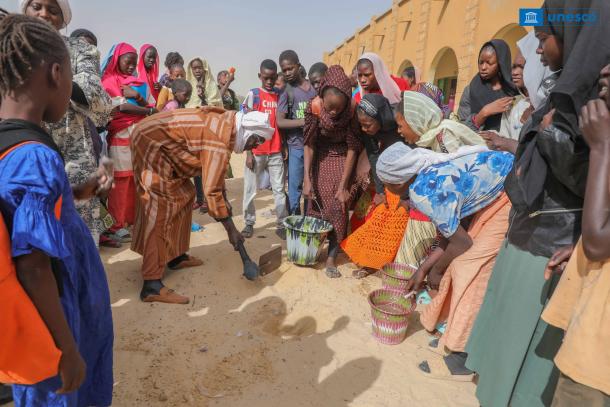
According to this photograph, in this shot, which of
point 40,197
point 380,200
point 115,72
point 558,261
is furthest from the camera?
point 115,72

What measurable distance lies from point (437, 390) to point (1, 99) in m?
2.62

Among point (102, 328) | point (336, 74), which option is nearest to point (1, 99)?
point (102, 328)

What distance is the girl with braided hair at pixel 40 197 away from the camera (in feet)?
3.51

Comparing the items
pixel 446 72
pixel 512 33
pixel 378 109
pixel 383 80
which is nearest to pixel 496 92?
pixel 383 80

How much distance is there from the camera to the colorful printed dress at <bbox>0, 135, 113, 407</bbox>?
1063mm

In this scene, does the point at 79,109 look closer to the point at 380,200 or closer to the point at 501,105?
the point at 380,200

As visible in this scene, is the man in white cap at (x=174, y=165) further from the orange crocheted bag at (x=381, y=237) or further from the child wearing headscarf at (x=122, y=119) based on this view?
the orange crocheted bag at (x=381, y=237)

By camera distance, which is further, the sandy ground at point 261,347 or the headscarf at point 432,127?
the headscarf at point 432,127

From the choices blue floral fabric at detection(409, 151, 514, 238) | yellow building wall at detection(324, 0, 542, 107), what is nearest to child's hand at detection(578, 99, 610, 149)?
blue floral fabric at detection(409, 151, 514, 238)

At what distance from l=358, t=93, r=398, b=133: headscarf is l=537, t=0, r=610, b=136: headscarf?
224 cm

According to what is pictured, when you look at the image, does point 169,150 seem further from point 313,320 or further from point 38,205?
point 38,205

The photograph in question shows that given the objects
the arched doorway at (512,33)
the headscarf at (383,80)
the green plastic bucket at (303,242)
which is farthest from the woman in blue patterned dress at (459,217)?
the arched doorway at (512,33)

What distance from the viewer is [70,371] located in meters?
1.20

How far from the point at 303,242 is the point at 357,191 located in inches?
35.3
